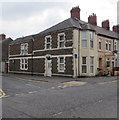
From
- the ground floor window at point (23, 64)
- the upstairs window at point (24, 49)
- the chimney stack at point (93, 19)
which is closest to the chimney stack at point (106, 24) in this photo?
the chimney stack at point (93, 19)

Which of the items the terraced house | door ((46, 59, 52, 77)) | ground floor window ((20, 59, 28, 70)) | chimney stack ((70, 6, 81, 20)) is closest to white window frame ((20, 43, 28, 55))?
the terraced house

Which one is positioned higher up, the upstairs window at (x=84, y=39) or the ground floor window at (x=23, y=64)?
the upstairs window at (x=84, y=39)

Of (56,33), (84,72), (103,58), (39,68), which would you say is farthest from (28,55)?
(103,58)

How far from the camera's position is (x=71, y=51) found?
18312mm

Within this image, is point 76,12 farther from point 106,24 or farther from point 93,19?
point 106,24

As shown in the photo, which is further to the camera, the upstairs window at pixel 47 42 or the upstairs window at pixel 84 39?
the upstairs window at pixel 47 42

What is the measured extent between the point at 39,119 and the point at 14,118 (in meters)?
0.90

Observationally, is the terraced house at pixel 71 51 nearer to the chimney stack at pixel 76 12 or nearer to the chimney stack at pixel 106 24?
the chimney stack at pixel 76 12

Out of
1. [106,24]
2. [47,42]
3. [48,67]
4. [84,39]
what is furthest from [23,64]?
[106,24]

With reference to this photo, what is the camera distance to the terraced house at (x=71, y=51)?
18562mm

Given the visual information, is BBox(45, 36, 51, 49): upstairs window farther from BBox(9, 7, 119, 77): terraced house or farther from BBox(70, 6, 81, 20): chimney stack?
BBox(70, 6, 81, 20): chimney stack

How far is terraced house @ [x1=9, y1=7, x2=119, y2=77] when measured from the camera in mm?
18562

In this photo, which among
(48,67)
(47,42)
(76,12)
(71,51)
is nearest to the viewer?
(71,51)

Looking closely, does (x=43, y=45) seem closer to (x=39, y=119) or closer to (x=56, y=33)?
(x=56, y=33)
